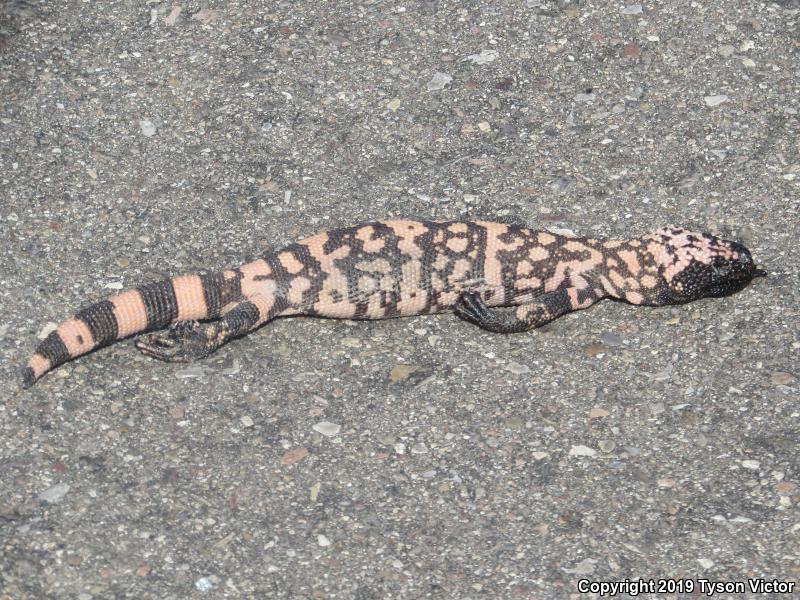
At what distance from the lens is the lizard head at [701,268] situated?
5645 mm

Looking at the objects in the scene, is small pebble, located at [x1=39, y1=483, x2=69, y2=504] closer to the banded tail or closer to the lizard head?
the banded tail

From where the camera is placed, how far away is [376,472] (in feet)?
16.0

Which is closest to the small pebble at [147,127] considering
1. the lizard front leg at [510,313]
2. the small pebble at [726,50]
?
the lizard front leg at [510,313]

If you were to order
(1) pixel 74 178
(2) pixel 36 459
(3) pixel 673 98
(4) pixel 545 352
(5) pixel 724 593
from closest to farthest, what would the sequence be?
(5) pixel 724 593 → (2) pixel 36 459 → (4) pixel 545 352 → (1) pixel 74 178 → (3) pixel 673 98

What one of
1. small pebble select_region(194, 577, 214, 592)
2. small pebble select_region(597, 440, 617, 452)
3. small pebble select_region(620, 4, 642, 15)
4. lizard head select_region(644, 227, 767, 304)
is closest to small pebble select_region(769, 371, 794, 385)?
lizard head select_region(644, 227, 767, 304)

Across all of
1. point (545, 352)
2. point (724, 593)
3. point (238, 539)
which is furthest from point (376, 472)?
point (724, 593)

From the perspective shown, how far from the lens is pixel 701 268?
222 inches

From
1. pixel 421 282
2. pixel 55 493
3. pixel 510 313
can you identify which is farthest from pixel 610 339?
pixel 55 493

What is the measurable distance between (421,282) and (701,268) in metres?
1.33

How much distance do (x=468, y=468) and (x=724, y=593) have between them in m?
1.11

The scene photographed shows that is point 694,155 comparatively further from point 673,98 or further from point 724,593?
point 724,593

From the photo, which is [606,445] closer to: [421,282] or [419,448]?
[419,448]

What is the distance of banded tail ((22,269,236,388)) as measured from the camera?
202 inches

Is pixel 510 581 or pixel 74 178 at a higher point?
pixel 74 178
